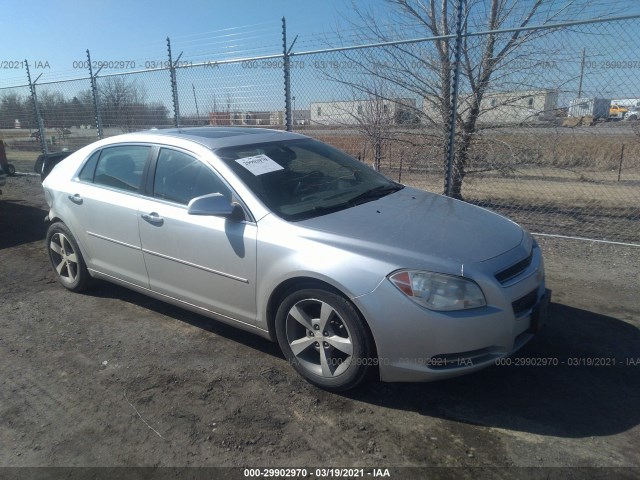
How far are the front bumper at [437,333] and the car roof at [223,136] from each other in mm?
1753

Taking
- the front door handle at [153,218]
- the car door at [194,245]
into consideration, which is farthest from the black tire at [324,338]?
the front door handle at [153,218]

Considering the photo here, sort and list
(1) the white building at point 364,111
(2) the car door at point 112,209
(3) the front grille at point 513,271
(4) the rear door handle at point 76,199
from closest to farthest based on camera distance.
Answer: (3) the front grille at point 513,271 < (2) the car door at point 112,209 < (4) the rear door handle at point 76,199 < (1) the white building at point 364,111

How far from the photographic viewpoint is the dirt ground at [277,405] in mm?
2467

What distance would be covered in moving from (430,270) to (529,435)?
1.03 metres

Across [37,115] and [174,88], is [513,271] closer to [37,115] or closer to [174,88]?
[174,88]

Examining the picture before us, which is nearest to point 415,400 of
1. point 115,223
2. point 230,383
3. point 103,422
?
point 230,383

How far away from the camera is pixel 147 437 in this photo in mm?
2645

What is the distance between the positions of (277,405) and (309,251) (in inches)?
37.4

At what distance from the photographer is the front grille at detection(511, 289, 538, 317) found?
2.77 metres

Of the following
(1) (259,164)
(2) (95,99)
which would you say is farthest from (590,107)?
(2) (95,99)

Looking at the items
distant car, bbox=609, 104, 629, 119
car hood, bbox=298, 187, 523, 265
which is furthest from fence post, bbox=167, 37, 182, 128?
distant car, bbox=609, 104, 629, 119

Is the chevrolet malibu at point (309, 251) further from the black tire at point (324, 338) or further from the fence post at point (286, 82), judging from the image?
the fence post at point (286, 82)

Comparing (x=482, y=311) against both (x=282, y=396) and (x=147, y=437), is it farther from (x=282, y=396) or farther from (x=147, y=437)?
(x=147, y=437)

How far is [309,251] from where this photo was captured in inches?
113
